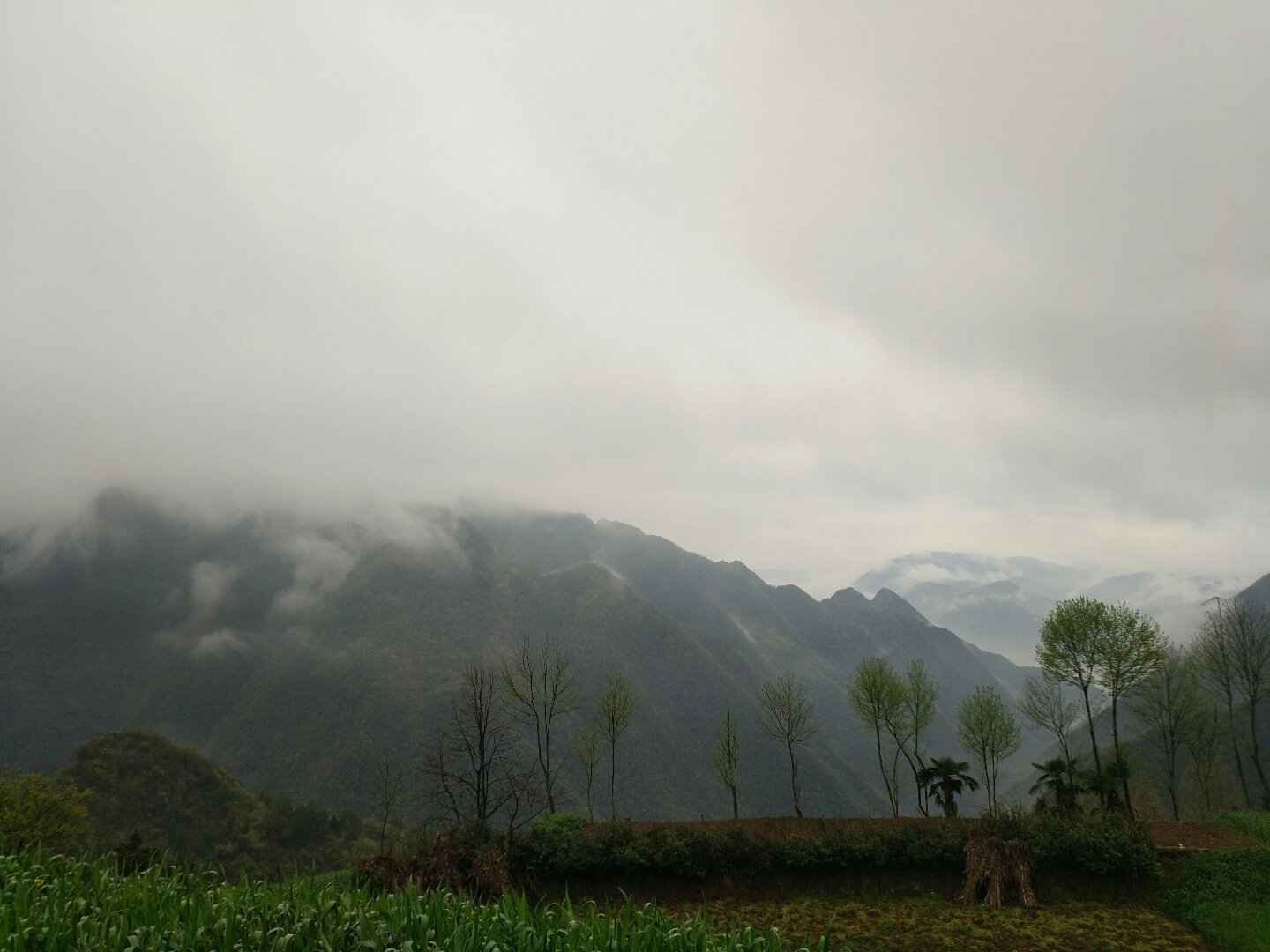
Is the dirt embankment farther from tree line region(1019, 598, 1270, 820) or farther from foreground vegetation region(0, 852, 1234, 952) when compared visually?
foreground vegetation region(0, 852, 1234, 952)

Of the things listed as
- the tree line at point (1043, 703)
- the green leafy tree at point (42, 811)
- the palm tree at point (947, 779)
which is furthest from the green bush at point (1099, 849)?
the green leafy tree at point (42, 811)

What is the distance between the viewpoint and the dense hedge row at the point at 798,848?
21.4 m

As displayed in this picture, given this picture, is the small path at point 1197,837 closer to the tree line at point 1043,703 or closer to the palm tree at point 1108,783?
the palm tree at point 1108,783

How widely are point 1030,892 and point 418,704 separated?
5381 inches

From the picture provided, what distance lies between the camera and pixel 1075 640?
41.5 meters

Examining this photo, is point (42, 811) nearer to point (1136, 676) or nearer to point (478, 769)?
point (478, 769)

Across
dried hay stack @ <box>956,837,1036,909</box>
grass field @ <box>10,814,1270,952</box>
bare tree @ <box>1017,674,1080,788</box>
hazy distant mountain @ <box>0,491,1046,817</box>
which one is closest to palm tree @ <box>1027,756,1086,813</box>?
dried hay stack @ <box>956,837,1036,909</box>

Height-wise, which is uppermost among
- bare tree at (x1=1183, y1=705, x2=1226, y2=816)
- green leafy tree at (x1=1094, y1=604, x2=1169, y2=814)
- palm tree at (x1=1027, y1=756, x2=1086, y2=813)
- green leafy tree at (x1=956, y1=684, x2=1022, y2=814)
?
green leafy tree at (x1=1094, y1=604, x2=1169, y2=814)

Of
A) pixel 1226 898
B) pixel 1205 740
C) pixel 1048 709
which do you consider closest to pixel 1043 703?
pixel 1048 709

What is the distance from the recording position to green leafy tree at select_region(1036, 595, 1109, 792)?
135ft

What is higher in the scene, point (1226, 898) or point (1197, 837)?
point (1226, 898)

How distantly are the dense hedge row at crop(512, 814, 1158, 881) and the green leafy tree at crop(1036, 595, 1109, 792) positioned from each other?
72.8ft

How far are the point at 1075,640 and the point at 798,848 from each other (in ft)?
97.9

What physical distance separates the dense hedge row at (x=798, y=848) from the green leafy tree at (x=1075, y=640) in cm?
2218
